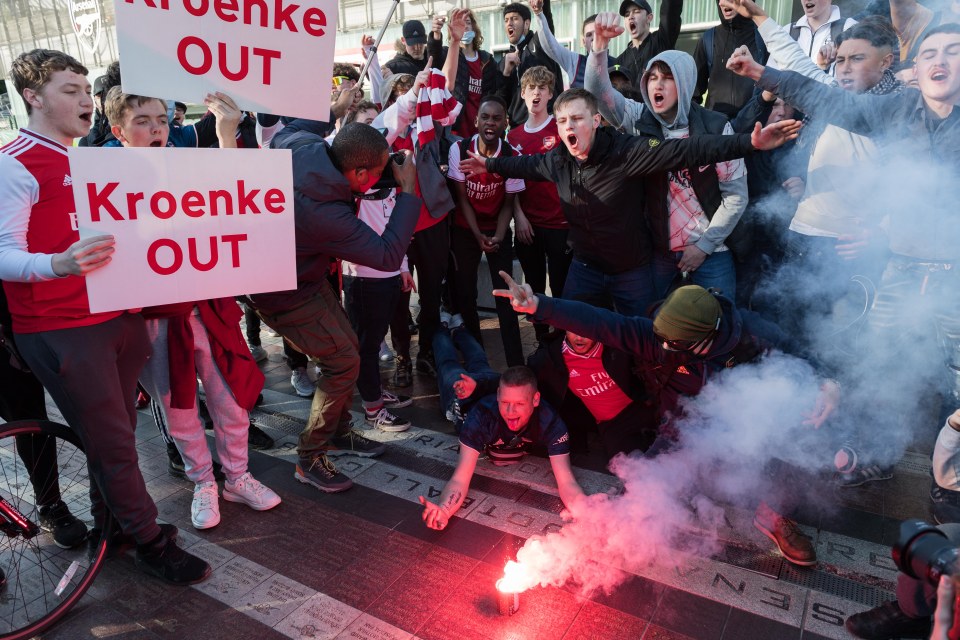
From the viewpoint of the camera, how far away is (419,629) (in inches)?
99.2

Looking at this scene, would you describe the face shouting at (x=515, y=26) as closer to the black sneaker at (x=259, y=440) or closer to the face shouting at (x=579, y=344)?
the face shouting at (x=579, y=344)

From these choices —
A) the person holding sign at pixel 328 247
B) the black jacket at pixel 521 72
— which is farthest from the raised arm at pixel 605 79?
the black jacket at pixel 521 72

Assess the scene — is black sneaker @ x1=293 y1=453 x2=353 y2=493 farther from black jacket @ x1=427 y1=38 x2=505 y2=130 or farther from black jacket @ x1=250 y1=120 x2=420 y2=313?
black jacket @ x1=427 y1=38 x2=505 y2=130

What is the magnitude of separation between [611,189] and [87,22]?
20.9 meters

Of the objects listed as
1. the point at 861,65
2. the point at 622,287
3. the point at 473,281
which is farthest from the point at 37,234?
the point at 861,65

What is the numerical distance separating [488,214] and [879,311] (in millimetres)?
2546

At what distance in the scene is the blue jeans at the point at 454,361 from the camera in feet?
13.3

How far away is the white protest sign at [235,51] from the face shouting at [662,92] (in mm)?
1755

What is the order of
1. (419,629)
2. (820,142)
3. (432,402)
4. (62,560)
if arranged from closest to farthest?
(419,629), (62,560), (820,142), (432,402)

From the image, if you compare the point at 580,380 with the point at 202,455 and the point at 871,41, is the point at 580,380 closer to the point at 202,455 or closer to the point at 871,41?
the point at 202,455

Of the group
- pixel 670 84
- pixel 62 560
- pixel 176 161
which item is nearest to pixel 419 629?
pixel 62 560

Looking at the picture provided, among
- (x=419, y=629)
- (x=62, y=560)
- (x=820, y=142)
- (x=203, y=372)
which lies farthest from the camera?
(x=820, y=142)

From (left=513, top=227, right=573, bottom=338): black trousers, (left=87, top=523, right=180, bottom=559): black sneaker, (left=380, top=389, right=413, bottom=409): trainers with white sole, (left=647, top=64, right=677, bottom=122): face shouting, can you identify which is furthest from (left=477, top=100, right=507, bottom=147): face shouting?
(left=87, top=523, right=180, bottom=559): black sneaker

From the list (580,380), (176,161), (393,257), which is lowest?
(580,380)
